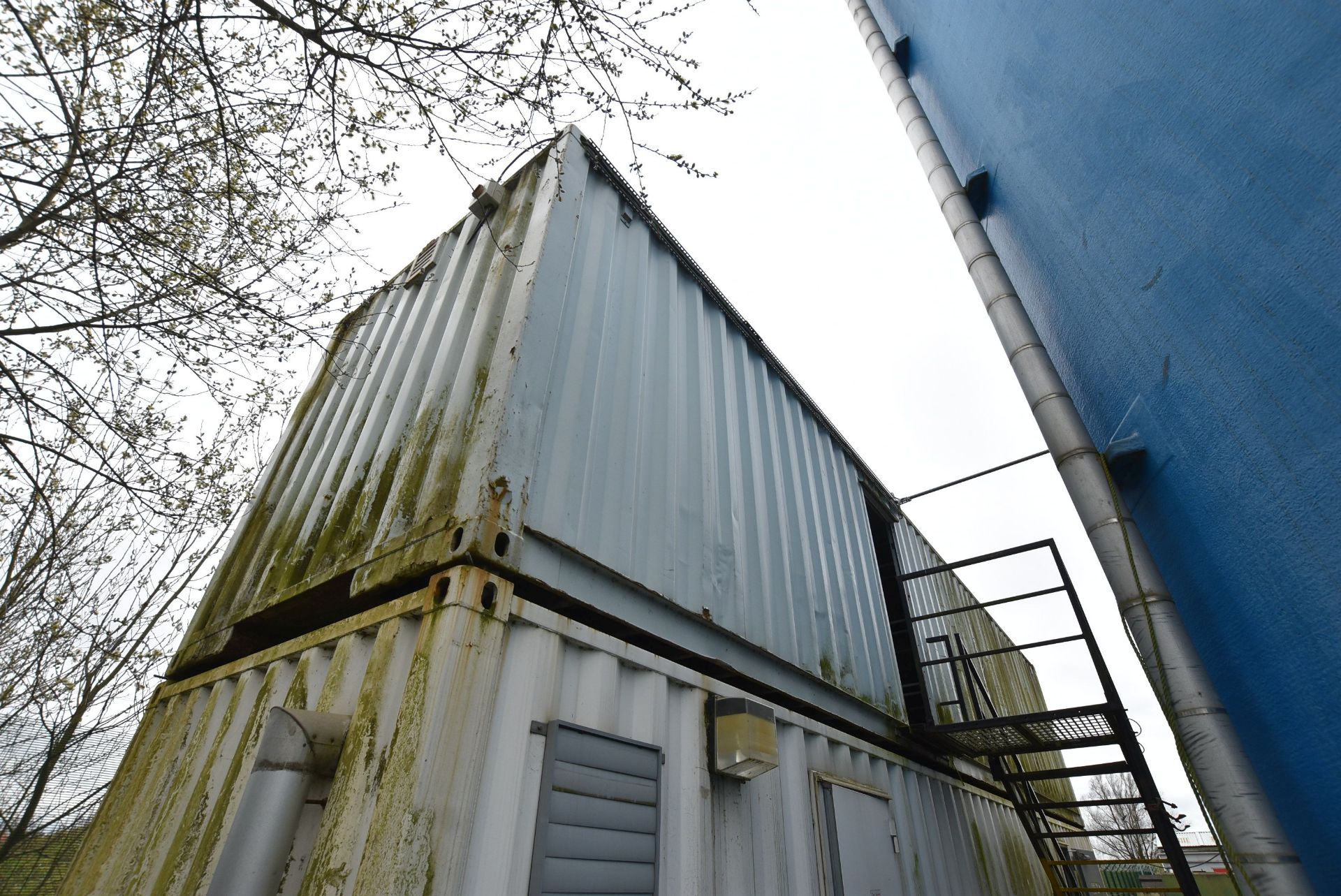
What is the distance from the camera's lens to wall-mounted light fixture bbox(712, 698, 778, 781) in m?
2.55

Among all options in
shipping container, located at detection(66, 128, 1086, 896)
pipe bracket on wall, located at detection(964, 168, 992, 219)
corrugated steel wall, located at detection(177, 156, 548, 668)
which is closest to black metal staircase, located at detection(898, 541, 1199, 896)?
shipping container, located at detection(66, 128, 1086, 896)

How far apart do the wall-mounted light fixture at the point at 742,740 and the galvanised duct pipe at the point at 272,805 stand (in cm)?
152

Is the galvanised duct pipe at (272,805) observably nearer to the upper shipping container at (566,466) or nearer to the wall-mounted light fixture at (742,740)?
the upper shipping container at (566,466)

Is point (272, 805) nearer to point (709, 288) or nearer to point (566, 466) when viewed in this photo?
point (566, 466)

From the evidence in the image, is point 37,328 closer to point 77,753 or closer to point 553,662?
point 553,662

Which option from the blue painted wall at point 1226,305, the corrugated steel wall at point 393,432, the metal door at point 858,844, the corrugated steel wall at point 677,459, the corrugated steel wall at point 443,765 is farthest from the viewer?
the metal door at point 858,844

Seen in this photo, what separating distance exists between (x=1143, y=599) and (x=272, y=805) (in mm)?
4076

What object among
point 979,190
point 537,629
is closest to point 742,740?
point 537,629

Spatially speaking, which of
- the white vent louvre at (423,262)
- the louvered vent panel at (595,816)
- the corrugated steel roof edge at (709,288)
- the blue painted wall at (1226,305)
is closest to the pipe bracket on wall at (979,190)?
the blue painted wall at (1226,305)

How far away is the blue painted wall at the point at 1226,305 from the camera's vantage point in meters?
2.29

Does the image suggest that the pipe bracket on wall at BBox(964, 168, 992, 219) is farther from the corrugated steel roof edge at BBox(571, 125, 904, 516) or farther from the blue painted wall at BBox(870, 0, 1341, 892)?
the corrugated steel roof edge at BBox(571, 125, 904, 516)

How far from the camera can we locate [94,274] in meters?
3.00

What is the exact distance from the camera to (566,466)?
2.54 meters

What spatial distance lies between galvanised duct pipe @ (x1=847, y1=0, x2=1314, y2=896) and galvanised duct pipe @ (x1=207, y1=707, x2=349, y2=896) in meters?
3.82
